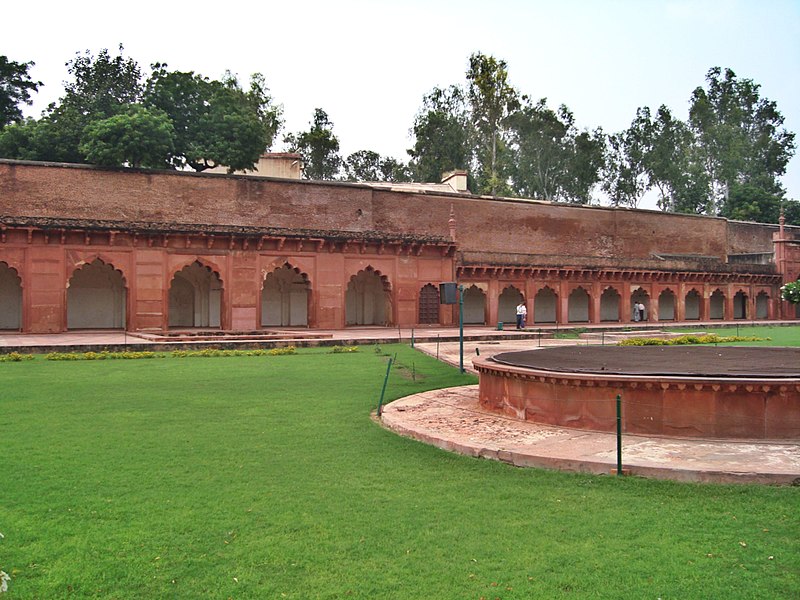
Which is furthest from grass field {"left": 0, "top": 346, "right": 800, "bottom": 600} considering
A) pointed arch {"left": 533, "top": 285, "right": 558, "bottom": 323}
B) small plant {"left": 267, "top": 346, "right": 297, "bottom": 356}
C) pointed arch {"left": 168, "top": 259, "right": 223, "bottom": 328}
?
pointed arch {"left": 533, "top": 285, "right": 558, "bottom": 323}

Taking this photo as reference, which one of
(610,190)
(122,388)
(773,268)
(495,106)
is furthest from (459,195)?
(122,388)

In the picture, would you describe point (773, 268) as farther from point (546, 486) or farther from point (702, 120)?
point (546, 486)

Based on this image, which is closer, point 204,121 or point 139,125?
point 139,125

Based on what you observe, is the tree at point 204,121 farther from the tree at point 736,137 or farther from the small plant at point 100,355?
the tree at point 736,137

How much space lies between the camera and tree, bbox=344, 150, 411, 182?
56091mm

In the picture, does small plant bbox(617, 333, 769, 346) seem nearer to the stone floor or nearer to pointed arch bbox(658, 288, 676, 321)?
the stone floor

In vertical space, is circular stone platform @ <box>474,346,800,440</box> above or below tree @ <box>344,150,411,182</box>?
below

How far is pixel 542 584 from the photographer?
393cm

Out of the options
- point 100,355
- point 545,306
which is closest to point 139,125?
point 100,355

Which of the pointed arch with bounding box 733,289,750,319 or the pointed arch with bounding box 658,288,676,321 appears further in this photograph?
the pointed arch with bounding box 733,289,750,319

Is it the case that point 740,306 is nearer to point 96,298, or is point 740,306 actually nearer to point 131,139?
point 131,139

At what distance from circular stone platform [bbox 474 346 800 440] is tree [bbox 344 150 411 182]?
48186 millimetres

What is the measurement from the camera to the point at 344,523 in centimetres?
A: 490

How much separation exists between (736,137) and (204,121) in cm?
3974
